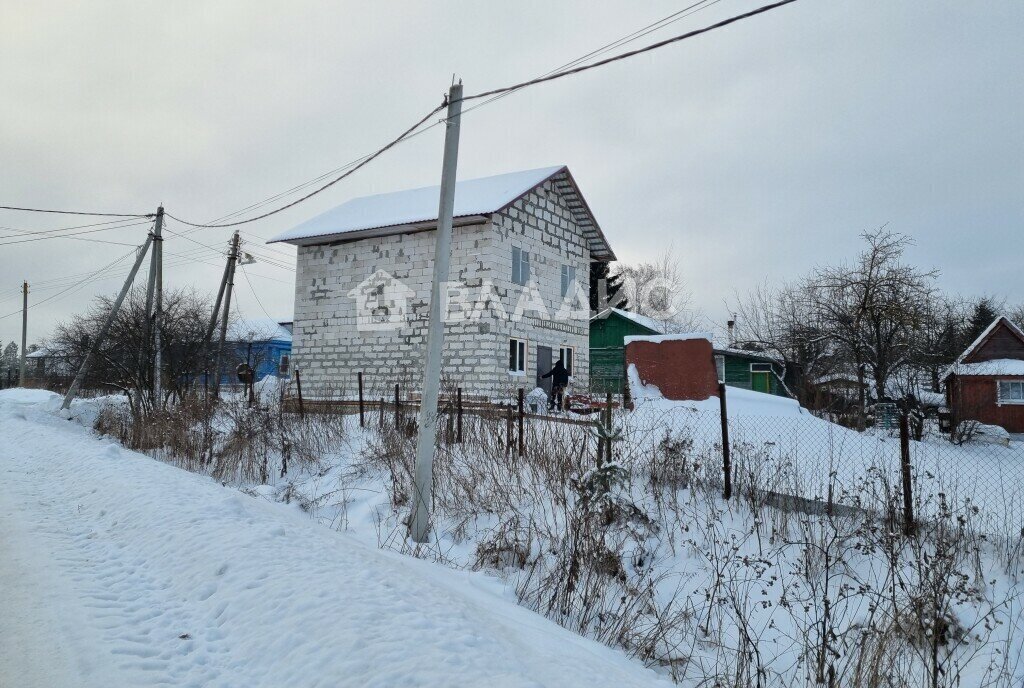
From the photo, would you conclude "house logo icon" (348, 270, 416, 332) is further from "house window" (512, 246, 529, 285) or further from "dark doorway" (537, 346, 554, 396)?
"dark doorway" (537, 346, 554, 396)

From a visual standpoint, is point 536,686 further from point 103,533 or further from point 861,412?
point 861,412

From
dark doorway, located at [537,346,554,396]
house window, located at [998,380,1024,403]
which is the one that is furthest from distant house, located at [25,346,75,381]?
house window, located at [998,380,1024,403]

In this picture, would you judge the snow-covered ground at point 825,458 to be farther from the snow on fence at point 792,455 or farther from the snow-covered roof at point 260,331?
the snow-covered roof at point 260,331

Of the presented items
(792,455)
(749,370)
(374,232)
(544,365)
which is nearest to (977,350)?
(749,370)

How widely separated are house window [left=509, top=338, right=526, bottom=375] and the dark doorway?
851 mm

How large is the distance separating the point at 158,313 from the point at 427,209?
28.0 ft

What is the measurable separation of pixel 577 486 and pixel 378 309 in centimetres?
1458

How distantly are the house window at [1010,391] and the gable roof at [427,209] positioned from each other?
1630cm

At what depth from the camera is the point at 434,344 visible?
25.5 ft

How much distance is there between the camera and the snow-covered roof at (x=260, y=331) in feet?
142

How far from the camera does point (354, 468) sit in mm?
11016

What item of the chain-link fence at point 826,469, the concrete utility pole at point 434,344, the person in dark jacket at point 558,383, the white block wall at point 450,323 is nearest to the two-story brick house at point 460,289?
the white block wall at point 450,323

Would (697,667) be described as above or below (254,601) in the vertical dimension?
below

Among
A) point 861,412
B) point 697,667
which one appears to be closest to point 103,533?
point 697,667
